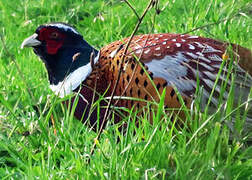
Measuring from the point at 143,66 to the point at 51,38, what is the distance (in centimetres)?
67

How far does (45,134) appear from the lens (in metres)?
2.67

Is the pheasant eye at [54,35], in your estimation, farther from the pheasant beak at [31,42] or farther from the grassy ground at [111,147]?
the grassy ground at [111,147]

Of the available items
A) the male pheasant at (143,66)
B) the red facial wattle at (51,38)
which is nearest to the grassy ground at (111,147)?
the male pheasant at (143,66)

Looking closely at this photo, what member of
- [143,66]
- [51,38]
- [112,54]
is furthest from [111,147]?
[51,38]

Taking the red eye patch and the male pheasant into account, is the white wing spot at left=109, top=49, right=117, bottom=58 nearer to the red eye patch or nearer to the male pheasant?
the male pheasant

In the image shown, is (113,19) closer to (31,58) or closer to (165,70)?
(31,58)

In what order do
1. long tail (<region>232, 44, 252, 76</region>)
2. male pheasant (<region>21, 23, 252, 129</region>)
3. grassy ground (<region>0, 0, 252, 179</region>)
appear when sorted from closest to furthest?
1. grassy ground (<region>0, 0, 252, 179</region>)
2. male pheasant (<region>21, 23, 252, 129</region>)
3. long tail (<region>232, 44, 252, 76</region>)

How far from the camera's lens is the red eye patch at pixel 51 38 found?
3.27 m

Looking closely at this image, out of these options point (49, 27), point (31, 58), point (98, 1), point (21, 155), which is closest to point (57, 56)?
point (49, 27)

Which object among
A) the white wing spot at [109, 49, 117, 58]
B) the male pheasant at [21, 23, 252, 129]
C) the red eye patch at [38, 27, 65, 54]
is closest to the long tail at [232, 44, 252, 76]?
the male pheasant at [21, 23, 252, 129]

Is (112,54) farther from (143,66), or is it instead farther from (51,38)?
(51,38)

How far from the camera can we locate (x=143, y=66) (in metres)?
2.96

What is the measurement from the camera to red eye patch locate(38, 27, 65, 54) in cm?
327

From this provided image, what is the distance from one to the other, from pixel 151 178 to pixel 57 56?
4.41 ft
